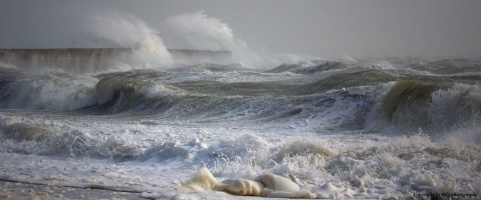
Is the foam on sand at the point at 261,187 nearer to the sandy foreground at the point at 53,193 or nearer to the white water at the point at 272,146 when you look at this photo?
the white water at the point at 272,146

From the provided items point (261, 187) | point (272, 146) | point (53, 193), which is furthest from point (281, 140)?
point (53, 193)

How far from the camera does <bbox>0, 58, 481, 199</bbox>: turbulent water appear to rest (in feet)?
15.6

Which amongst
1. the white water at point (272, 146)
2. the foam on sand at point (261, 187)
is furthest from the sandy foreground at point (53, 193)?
the foam on sand at point (261, 187)

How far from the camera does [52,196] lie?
4105mm

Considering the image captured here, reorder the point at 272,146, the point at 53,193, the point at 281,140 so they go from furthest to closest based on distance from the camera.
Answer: the point at 281,140
the point at 272,146
the point at 53,193

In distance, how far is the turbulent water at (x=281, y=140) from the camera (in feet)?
15.6

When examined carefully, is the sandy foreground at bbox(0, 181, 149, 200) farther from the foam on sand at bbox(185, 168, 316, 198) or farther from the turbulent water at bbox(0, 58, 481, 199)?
the foam on sand at bbox(185, 168, 316, 198)

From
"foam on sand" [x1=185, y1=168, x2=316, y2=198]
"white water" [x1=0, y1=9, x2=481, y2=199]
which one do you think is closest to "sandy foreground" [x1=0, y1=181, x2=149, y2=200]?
"white water" [x1=0, y1=9, x2=481, y2=199]

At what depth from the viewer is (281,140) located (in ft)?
24.6

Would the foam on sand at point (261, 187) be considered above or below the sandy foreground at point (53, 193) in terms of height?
above

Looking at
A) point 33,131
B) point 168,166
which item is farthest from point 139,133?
point 168,166

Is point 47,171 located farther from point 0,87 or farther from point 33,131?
point 0,87

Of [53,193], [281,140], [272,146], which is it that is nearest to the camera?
[53,193]

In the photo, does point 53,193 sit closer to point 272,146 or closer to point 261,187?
point 261,187
